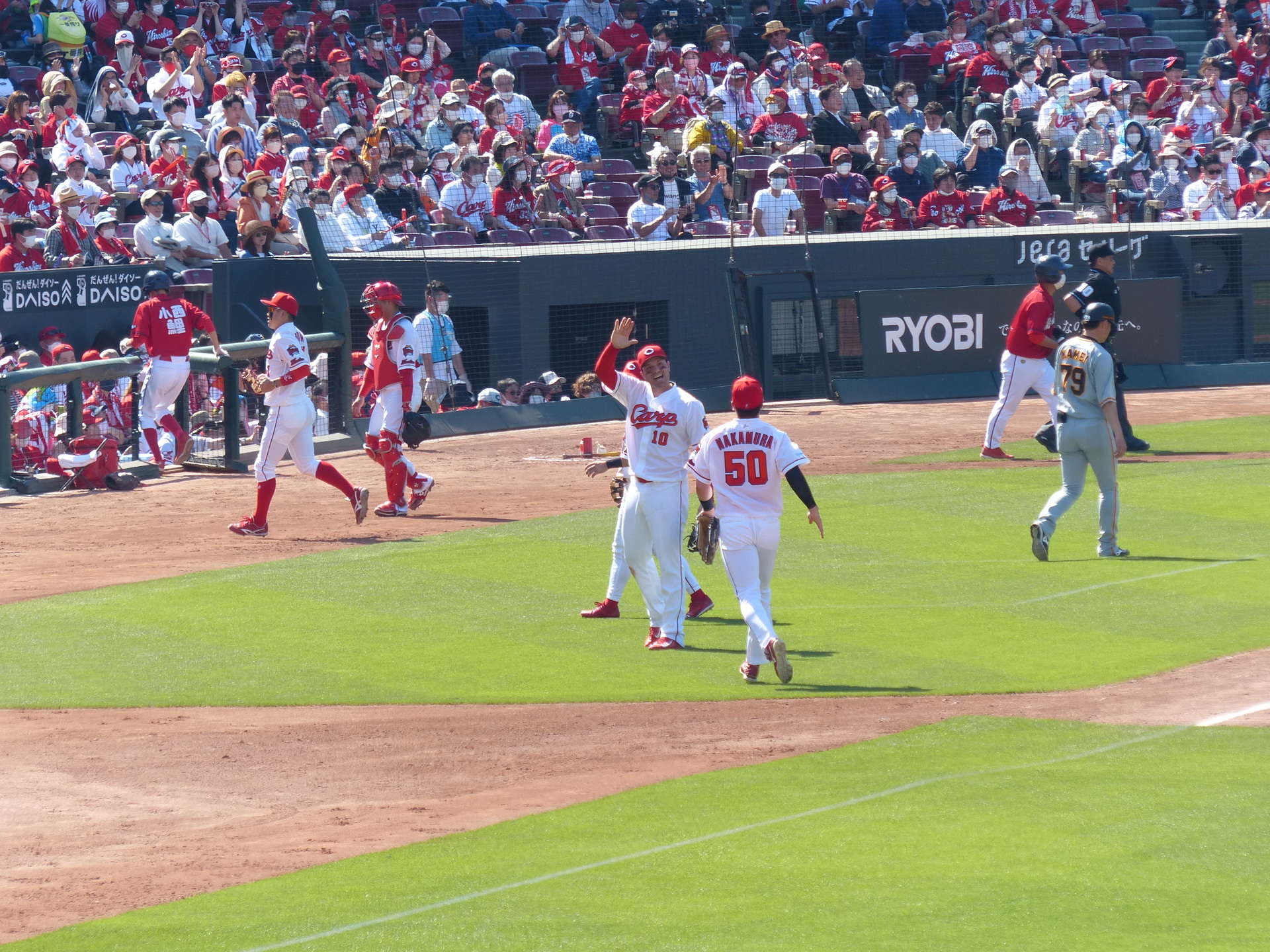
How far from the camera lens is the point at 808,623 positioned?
11531 mm

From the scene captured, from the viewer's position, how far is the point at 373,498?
54.7ft

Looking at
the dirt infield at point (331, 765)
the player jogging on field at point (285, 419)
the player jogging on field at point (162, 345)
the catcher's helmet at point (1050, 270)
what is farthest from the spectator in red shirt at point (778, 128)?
the dirt infield at point (331, 765)

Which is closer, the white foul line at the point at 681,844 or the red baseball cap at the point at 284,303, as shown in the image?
the white foul line at the point at 681,844

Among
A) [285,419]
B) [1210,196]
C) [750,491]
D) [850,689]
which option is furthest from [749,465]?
[1210,196]

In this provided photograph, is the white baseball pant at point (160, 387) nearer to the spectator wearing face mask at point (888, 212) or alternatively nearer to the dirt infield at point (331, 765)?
the dirt infield at point (331, 765)

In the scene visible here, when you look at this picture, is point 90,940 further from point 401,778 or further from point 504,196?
point 504,196

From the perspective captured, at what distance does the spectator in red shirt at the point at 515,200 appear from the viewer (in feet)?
74.4

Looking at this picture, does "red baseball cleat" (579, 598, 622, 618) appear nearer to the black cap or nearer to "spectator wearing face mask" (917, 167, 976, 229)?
the black cap

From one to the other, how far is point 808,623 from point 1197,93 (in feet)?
64.1

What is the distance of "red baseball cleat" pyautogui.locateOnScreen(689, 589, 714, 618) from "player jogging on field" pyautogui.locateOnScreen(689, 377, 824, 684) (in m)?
2.19

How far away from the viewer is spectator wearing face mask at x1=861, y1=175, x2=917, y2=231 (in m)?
24.2

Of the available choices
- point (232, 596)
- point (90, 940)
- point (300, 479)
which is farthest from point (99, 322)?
point (90, 940)

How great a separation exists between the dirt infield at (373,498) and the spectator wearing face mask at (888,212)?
3.12 m

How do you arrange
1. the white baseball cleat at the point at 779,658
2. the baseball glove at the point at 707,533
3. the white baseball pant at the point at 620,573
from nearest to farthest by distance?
the white baseball cleat at the point at 779,658 → the baseball glove at the point at 707,533 → the white baseball pant at the point at 620,573
